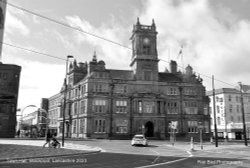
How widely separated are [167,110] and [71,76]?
2640 cm

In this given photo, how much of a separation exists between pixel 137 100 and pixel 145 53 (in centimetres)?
1190

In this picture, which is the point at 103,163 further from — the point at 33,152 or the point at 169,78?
the point at 169,78

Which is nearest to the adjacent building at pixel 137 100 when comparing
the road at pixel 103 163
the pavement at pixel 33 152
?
the pavement at pixel 33 152

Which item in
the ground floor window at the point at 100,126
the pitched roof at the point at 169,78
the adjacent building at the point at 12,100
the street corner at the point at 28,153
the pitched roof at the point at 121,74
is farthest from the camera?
the pitched roof at the point at 169,78

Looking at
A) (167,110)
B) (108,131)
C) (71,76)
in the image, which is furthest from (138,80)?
(71,76)

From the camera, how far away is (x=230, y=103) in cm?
8162

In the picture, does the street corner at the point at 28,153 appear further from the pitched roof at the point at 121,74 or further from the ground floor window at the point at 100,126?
the pitched roof at the point at 121,74

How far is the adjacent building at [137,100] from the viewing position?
5575 centimetres

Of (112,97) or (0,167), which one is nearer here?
(0,167)

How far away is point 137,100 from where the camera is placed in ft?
189

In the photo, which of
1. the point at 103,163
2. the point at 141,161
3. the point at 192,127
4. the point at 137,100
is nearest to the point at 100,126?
the point at 137,100

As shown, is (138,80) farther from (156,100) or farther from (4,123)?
(4,123)

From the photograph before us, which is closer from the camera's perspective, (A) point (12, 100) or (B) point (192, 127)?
(A) point (12, 100)

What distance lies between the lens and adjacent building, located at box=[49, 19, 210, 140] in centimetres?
5575
